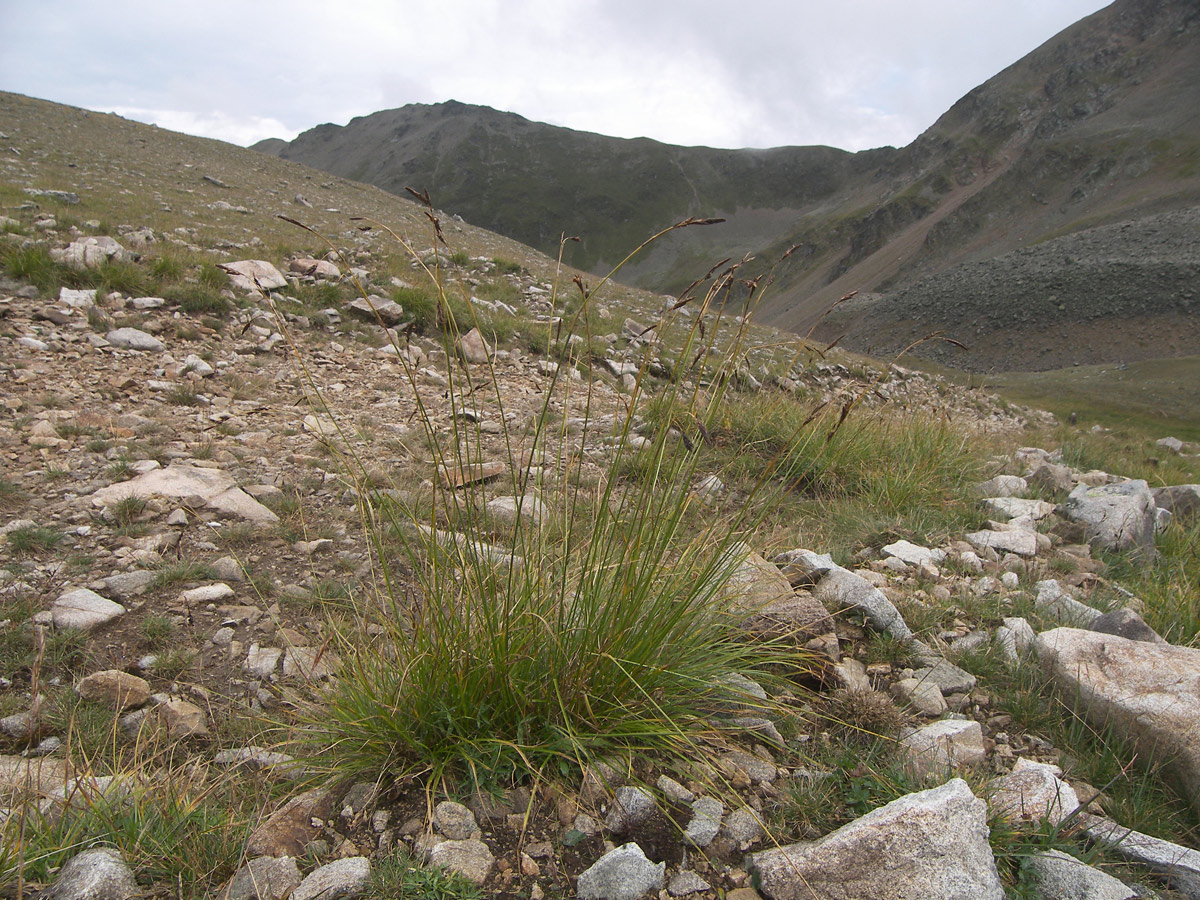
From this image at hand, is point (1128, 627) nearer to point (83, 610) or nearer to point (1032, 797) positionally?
point (1032, 797)

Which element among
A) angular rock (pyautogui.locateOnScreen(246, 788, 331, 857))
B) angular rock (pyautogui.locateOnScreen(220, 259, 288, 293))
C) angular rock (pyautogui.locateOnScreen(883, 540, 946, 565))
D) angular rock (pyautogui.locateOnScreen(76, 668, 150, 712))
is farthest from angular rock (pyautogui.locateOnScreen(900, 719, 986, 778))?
angular rock (pyautogui.locateOnScreen(220, 259, 288, 293))

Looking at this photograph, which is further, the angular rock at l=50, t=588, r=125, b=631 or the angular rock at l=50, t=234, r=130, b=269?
the angular rock at l=50, t=234, r=130, b=269

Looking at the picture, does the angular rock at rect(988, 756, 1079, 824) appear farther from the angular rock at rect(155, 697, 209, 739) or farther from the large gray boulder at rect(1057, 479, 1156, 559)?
the large gray boulder at rect(1057, 479, 1156, 559)

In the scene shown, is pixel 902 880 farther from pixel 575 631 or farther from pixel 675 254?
pixel 675 254

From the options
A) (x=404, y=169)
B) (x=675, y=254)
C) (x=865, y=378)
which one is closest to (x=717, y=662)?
(x=865, y=378)

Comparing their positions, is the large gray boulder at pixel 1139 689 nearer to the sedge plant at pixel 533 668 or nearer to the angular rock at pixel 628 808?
the sedge plant at pixel 533 668

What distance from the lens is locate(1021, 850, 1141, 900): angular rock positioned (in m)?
1.54


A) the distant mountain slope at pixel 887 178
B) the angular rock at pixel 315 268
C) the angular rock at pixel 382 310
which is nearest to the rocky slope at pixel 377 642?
the angular rock at pixel 382 310

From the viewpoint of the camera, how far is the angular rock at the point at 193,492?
3.70 meters

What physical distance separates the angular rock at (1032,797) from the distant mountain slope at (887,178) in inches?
82.4

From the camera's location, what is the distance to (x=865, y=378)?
12.7 m

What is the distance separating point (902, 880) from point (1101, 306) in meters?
55.7

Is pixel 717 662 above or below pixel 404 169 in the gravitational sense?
below

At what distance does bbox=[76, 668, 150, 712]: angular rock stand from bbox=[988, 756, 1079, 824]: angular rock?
291 centimetres
